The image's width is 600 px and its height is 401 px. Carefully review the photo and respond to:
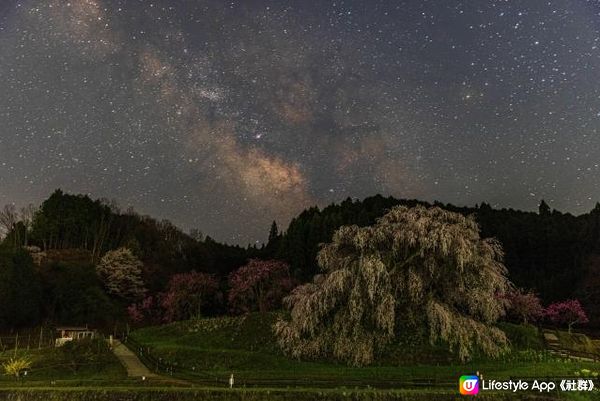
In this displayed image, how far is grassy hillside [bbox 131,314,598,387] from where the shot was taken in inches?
934

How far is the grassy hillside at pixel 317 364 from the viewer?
23734 mm

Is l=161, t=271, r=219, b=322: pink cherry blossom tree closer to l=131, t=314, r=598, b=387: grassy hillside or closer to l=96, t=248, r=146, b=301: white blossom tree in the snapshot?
l=96, t=248, r=146, b=301: white blossom tree

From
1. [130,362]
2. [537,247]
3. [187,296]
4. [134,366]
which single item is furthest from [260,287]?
[537,247]

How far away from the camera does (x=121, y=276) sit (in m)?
70.6

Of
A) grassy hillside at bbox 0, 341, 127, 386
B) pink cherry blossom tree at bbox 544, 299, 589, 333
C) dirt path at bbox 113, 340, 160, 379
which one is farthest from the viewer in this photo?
pink cherry blossom tree at bbox 544, 299, 589, 333

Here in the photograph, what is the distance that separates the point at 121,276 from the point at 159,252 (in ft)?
52.7

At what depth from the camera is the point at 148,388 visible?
2211cm

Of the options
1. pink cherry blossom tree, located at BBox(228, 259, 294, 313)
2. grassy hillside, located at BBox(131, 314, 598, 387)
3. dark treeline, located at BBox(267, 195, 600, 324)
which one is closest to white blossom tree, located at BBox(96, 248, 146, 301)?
pink cherry blossom tree, located at BBox(228, 259, 294, 313)

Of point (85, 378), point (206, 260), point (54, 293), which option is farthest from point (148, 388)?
point (206, 260)

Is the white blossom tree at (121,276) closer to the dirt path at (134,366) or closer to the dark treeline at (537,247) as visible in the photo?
the dark treeline at (537,247)

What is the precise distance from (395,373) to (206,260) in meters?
63.7

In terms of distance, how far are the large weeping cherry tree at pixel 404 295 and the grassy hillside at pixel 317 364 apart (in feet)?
3.08

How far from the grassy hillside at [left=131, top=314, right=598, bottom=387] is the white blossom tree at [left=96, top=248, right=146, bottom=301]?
33.8 m

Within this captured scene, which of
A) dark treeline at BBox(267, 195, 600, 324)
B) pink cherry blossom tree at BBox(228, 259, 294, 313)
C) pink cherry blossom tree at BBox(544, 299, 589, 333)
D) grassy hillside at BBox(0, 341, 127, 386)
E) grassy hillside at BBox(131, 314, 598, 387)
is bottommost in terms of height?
grassy hillside at BBox(0, 341, 127, 386)
